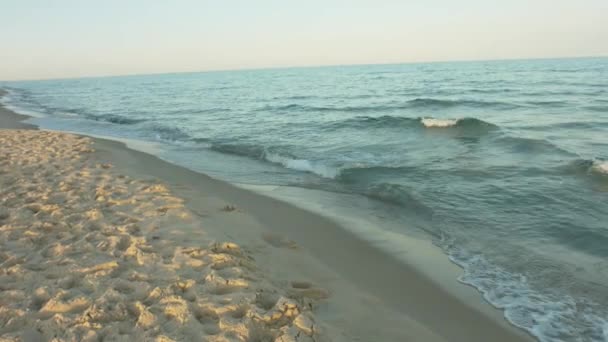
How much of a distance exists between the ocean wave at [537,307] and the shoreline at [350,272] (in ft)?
0.69

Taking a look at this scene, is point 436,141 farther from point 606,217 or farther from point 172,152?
point 172,152

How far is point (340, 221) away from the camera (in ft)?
20.9

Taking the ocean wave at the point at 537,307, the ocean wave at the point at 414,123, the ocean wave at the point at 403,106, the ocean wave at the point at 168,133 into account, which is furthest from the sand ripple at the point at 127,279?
the ocean wave at the point at 403,106

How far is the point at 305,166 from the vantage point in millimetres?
10445

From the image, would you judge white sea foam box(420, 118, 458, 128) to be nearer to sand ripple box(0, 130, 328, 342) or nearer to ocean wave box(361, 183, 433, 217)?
ocean wave box(361, 183, 433, 217)

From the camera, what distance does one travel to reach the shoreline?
364 cm

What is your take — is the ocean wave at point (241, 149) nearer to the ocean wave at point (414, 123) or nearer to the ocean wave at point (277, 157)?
the ocean wave at point (277, 157)

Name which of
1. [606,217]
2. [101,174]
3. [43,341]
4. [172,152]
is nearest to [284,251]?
[43,341]

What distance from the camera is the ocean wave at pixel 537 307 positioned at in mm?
3695

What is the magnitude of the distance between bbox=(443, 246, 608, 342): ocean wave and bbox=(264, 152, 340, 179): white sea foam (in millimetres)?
5091

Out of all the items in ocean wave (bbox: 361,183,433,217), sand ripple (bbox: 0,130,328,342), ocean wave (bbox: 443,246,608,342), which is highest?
sand ripple (bbox: 0,130,328,342)

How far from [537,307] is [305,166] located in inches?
277

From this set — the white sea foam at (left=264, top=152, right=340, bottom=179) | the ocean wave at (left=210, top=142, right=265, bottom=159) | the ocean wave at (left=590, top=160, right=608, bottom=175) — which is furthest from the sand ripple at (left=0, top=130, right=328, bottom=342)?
the ocean wave at (left=590, top=160, right=608, bottom=175)

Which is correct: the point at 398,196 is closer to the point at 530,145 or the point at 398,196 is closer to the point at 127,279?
the point at 127,279
